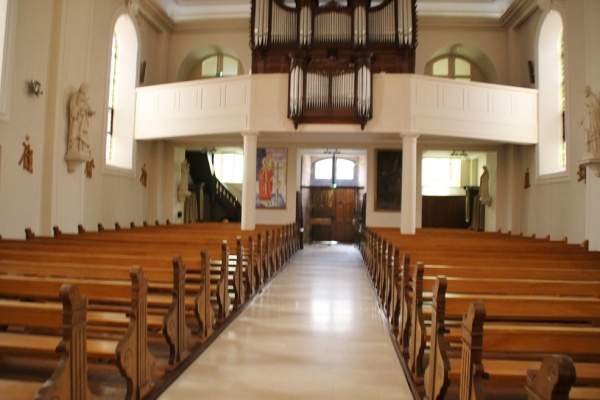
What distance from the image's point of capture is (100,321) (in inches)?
141

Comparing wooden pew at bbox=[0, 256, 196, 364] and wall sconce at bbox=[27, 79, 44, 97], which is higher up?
wall sconce at bbox=[27, 79, 44, 97]

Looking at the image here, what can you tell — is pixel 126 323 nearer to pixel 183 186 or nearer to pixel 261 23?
pixel 261 23

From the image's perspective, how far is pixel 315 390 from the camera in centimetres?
359

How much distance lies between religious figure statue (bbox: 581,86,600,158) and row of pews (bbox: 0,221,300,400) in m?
7.20

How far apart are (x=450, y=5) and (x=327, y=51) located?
458cm

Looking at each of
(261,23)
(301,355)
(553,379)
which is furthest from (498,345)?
(261,23)

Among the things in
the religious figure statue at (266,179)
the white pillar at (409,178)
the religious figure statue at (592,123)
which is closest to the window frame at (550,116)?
the religious figure statue at (592,123)

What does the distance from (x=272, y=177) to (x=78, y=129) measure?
638 cm

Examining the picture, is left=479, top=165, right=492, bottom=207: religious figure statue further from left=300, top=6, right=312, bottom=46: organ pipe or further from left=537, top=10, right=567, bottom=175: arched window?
left=300, top=6, right=312, bottom=46: organ pipe

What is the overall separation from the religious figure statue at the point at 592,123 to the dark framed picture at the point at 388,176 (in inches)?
239

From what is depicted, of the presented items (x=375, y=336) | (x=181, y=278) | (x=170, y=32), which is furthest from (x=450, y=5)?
(x=181, y=278)

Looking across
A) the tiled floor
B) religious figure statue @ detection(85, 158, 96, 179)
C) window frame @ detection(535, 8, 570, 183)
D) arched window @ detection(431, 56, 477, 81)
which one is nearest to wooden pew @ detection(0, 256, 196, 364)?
the tiled floor

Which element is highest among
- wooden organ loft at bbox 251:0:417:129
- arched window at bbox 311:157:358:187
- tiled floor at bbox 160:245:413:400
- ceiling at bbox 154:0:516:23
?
ceiling at bbox 154:0:516:23

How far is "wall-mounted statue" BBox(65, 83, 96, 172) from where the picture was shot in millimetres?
9609
